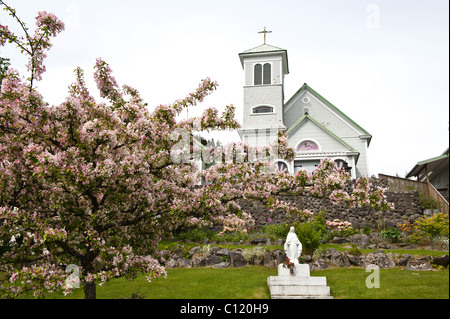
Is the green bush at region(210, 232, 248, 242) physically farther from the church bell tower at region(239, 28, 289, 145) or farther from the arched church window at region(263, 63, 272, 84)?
the arched church window at region(263, 63, 272, 84)

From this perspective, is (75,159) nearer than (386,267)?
Yes

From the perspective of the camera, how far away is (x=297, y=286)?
11.4 meters

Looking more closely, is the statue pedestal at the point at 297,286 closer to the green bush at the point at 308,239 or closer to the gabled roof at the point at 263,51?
the green bush at the point at 308,239

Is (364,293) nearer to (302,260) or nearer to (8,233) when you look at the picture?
(302,260)

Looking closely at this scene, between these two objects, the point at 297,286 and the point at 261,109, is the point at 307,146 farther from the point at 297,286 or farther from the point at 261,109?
the point at 297,286

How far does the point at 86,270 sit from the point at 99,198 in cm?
128

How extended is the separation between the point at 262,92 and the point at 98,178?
26.0m

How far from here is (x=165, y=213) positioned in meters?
6.87

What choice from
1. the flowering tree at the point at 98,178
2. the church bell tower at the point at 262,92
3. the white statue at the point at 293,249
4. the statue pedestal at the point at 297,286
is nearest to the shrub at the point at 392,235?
the white statue at the point at 293,249

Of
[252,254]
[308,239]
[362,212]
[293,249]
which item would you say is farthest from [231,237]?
[362,212]

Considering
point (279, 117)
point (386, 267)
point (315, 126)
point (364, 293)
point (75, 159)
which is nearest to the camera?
point (75, 159)

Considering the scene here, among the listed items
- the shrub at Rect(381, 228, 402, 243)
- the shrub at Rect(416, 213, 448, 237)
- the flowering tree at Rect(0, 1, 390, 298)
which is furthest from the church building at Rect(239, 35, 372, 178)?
the flowering tree at Rect(0, 1, 390, 298)
